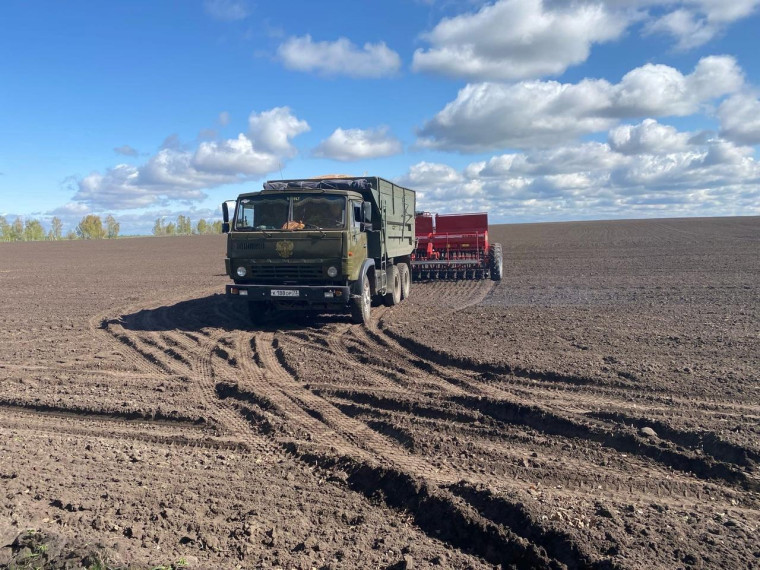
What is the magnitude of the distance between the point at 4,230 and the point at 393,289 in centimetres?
11862

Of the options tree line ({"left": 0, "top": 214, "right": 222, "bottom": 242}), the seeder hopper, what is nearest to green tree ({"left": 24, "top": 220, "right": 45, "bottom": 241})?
tree line ({"left": 0, "top": 214, "right": 222, "bottom": 242})

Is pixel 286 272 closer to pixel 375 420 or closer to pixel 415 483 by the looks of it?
pixel 375 420

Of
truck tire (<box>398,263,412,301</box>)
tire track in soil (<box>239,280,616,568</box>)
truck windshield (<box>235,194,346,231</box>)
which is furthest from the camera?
truck tire (<box>398,263,412,301</box>)

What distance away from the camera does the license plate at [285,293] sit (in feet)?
35.9

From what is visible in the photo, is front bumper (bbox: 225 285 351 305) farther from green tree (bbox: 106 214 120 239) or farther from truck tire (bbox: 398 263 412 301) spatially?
green tree (bbox: 106 214 120 239)

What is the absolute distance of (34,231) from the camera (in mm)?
118562

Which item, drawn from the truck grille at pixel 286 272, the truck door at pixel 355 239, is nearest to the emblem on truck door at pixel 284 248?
the truck grille at pixel 286 272

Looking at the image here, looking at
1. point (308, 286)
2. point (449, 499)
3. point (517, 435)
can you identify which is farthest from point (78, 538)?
point (308, 286)

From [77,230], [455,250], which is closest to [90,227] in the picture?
[77,230]

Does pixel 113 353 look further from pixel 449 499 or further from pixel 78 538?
pixel 449 499

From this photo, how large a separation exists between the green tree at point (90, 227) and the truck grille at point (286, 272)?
12544 cm

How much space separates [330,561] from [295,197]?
27.3ft

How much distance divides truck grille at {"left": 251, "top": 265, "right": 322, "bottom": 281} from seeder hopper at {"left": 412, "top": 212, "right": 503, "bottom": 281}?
8.49 m

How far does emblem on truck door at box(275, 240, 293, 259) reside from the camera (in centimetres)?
1087
